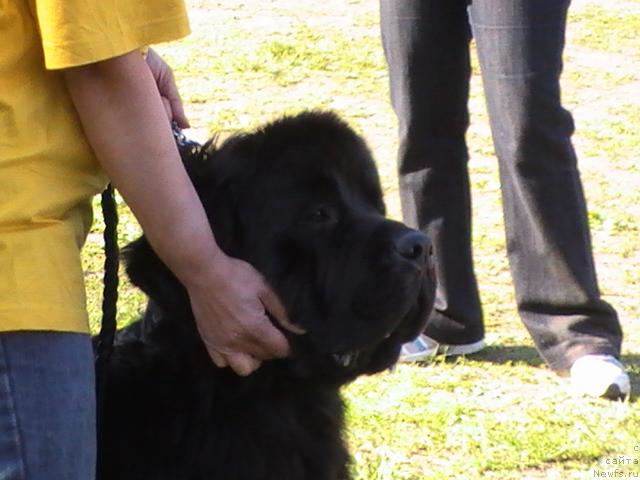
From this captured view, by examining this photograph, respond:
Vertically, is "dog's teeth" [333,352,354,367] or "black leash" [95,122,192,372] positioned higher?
"black leash" [95,122,192,372]

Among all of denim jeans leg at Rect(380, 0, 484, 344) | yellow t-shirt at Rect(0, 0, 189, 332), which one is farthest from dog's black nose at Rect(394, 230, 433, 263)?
denim jeans leg at Rect(380, 0, 484, 344)

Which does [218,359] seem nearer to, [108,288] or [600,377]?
[108,288]

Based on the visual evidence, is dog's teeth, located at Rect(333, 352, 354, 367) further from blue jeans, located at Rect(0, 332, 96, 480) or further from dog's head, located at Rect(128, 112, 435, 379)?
blue jeans, located at Rect(0, 332, 96, 480)

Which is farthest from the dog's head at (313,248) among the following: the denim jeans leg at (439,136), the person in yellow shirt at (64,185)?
the denim jeans leg at (439,136)

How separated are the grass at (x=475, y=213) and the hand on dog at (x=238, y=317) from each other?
786 millimetres

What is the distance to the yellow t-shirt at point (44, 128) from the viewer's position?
7.14 ft

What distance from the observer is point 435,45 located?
15.4ft

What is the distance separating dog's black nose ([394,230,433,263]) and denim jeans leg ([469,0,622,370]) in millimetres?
1858

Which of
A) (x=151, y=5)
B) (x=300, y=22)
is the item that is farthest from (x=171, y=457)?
(x=300, y=22)

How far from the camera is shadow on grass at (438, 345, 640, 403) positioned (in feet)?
→ 16.2

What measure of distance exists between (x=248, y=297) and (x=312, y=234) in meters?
0.29

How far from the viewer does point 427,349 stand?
496 centimetres

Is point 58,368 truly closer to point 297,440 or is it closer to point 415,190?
point 297,440

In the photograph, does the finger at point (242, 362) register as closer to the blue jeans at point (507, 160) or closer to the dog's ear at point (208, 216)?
the dog's ear at point (208, 216)
